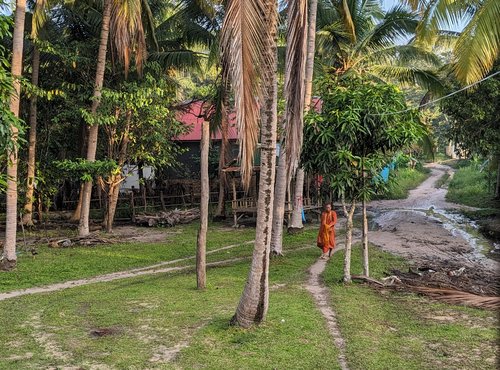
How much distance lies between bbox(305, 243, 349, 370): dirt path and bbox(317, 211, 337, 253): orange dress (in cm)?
40

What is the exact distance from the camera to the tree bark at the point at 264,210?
21.3 ft

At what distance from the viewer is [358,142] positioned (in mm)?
9203

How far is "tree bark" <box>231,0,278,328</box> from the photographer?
21.3ft

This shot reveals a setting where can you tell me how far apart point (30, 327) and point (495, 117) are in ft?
51.4

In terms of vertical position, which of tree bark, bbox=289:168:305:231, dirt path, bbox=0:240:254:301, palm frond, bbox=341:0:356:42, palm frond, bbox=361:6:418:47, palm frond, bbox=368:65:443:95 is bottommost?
dirt path, bbox=0:240:254:301

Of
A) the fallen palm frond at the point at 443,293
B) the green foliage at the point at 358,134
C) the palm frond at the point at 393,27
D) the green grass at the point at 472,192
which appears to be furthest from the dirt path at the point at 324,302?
the green grass at the point at 472,192

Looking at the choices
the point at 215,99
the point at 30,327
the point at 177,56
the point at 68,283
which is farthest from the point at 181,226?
the point at 30,327

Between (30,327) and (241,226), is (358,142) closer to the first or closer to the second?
(30,327)

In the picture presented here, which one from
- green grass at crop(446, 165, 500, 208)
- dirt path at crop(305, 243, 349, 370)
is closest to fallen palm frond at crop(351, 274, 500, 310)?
dirt path at crop(305, 243, 349, 370)

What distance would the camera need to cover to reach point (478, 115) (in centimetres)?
1628

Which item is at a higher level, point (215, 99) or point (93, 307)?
point (215, 99)

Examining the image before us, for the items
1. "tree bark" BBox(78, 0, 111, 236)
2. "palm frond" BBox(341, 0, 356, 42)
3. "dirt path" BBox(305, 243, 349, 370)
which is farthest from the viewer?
"palm frond" BBox(341, 0, 356, 42)

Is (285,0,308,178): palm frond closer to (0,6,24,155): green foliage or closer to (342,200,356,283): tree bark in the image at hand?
(342,200,356,283): tree bark

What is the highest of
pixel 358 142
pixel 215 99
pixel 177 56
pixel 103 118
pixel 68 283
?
pixel 177 56
